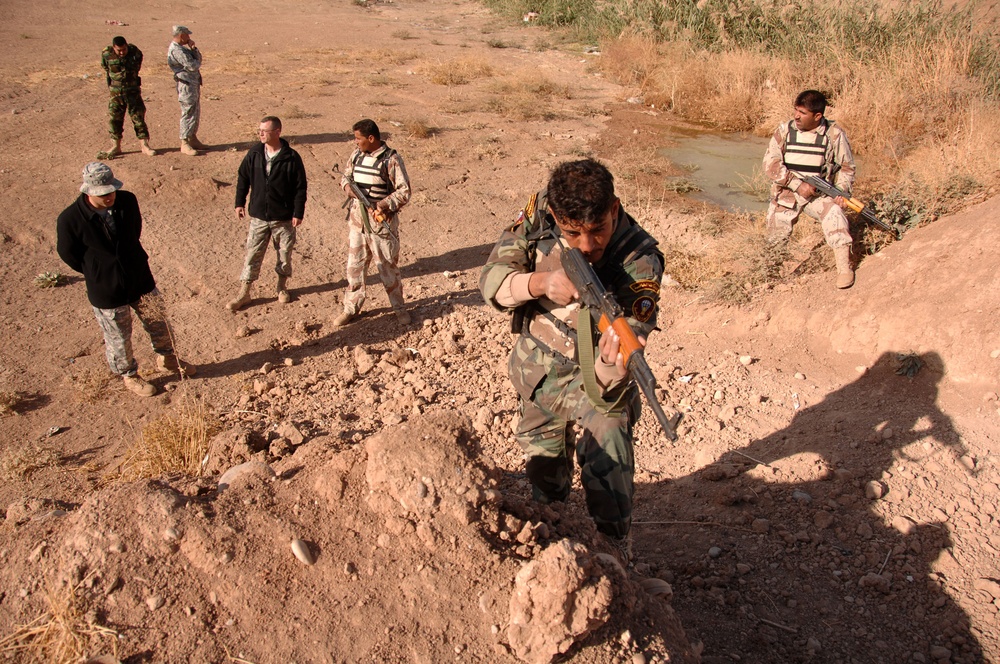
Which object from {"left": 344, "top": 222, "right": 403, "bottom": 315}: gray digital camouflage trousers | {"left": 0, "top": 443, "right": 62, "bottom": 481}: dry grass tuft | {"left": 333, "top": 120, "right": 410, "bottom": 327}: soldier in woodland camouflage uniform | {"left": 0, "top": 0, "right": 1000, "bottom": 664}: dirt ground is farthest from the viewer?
{"left": 344, "top": 222, "right": 403, "bottom": 315}: gray digital camouflage trousers

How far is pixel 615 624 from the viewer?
2.38 meters

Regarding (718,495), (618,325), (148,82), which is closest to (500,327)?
(718,495)

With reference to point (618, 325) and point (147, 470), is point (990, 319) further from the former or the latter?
point (147, 470)

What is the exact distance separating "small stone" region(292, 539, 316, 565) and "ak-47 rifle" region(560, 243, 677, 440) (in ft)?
4.27

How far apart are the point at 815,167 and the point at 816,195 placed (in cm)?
24

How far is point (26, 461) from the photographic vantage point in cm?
445

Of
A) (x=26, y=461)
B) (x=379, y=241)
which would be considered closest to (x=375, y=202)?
(x=379, y=241)

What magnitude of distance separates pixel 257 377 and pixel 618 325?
3.96 m

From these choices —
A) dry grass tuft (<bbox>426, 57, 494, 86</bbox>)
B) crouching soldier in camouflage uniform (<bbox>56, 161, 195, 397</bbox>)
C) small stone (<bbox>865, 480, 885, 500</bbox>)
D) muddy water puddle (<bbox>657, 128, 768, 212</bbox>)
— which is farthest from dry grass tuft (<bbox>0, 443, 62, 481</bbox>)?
dry grass tuft (<bbox>426, 57, 494, 86</bbox>)

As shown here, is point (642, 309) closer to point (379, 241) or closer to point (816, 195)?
point (379, 241)

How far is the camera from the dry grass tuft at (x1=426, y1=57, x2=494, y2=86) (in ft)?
46.4

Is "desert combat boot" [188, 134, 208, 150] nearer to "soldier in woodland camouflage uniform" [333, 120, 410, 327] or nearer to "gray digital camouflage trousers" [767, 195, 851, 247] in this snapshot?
"soldier in woodland camouflage uniform" [333, 120, 410, 327]

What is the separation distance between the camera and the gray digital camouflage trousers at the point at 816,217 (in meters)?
5.57

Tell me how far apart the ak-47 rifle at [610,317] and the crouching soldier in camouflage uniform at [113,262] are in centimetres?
365
